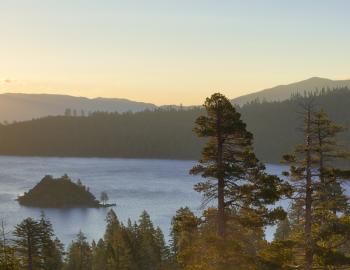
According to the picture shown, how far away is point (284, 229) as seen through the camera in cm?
8800

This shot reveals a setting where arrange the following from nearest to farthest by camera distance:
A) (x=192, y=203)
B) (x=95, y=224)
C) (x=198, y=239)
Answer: (x=198, y=239)
(x=95, y=224)
(x=192, y=203)

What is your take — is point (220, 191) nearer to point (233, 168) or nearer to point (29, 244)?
point (233, 168)

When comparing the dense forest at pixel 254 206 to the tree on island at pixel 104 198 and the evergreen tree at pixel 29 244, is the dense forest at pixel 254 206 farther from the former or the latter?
the tree on island at pixel 104 198

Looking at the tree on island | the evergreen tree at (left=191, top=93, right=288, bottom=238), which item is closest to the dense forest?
the evergreen tree at (left=191, top=93, right=288, bottom=238)

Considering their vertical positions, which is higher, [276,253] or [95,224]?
[276,253]

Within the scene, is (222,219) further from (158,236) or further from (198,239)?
(158,236)

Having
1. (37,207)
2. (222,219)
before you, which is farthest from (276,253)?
(37,207)

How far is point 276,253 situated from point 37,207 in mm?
179620

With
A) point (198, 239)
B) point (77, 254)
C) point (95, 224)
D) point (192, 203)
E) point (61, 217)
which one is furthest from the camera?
point (192, 203)

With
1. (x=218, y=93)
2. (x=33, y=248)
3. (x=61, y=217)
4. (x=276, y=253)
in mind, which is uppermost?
(x=218, y=93)

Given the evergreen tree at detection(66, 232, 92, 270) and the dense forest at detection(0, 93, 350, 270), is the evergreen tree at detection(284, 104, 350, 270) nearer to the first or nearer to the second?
the dense forest at detection(0, 93, 350, 270)

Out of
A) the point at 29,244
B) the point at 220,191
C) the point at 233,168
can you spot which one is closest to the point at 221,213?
the point at 220,191

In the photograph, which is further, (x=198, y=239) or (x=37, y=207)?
(x=37, y=207)

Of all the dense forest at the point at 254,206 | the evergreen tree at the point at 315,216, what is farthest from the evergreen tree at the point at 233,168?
the evergreen tree at the point at 315,216
